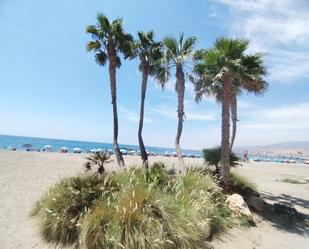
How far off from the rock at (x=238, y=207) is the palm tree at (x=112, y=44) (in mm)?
8664

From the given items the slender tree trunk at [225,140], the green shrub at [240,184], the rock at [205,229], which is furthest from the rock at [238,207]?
the green shrub at [240,184]

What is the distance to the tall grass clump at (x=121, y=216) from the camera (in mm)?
5203

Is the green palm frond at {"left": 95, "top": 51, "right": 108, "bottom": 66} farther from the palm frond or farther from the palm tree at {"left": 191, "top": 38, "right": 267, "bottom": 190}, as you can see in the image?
the palm tree at {"left": 191, "top": 38, "right": 267, "bottom": 190}

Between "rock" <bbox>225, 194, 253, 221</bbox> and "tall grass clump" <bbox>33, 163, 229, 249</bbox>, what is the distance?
142 cm

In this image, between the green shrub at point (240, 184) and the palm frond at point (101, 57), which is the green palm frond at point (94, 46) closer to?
the palm frond at point (101, 57)

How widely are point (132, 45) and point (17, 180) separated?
1082 cm

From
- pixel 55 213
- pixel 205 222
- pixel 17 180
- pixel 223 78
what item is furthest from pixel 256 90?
pixel 17 180

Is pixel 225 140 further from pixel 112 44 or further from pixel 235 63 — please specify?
pixel 112 44

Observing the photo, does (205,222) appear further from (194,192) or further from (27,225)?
(27,225)

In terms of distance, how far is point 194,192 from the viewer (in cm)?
776

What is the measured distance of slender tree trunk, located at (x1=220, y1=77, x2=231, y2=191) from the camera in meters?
11.3

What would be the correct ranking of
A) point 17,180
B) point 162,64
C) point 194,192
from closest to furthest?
point 194,192 → point 17,180 → point 162,64

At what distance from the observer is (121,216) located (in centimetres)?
531

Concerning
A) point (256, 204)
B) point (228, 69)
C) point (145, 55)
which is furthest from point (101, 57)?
point (256, 204)
